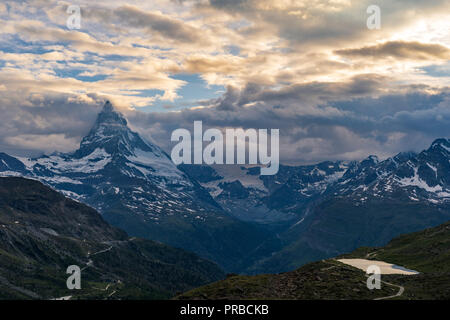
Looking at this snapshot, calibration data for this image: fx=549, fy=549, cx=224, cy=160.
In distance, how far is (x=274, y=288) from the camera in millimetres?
198750

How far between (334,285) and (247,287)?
3124cm

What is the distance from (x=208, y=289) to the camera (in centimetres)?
19988
